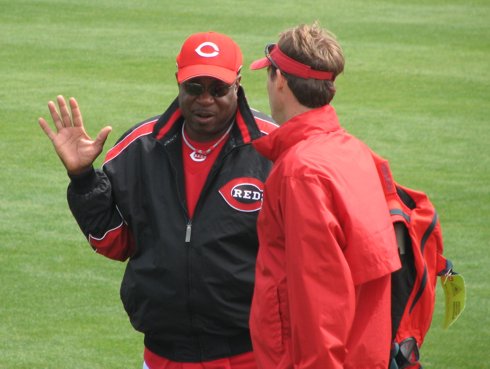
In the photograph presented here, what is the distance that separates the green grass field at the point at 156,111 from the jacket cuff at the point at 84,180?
254 cm

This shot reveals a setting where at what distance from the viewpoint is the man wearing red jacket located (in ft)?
12.1

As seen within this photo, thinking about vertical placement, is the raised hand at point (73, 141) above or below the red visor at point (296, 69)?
below

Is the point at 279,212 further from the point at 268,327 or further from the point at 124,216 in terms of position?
the point at 124,216

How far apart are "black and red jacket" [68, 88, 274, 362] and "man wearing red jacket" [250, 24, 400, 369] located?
28.5 inches

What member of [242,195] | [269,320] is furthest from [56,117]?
[269,320]

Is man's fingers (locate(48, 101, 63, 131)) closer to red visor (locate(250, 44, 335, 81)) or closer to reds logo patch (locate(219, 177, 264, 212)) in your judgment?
reds logo patch (locate(219, 177, 264, 212))

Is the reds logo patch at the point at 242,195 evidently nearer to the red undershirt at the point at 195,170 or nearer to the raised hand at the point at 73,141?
the red undershirt at the point at 195,170

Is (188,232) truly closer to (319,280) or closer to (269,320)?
(269,320)

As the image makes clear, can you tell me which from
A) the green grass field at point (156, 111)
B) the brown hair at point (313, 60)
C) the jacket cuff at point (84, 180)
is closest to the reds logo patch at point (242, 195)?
the jacket cuff at point (84, 180)

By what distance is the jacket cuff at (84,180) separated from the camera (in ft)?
15.6

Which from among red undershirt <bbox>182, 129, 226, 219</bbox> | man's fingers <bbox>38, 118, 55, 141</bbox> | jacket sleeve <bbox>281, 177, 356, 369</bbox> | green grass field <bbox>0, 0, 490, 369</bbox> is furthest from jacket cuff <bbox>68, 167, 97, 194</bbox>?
A: green grass field <bbox>0, 0, 490, 369</bbox>

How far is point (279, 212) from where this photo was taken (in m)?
3.83

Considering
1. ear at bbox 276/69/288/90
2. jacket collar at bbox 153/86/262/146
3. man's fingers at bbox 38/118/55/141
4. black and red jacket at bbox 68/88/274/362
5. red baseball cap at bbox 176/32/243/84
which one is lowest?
black and red jacket at bbox 68/88/274/362

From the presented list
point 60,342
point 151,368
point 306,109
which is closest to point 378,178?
point 306,109
